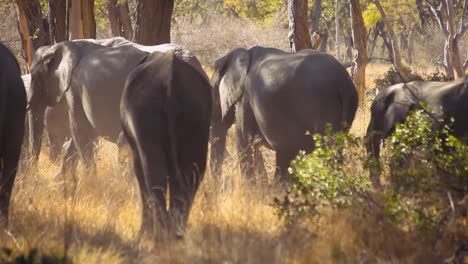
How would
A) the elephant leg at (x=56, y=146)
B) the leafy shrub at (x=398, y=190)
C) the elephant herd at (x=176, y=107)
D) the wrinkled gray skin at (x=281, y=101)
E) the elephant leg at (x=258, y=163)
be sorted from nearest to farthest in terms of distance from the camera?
the leafy shrub at (x=398, y=190) < the elephant herd at (x=176, y=107) < the wrinkled gray skin at (x=281, y=101) < the elephant leg at (x=258, y=163) < the elephant leg at (x=56, y=146)

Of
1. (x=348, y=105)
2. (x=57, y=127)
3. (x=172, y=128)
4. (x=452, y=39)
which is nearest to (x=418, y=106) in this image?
(x=348, y=105)

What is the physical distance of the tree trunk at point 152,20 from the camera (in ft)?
39.9

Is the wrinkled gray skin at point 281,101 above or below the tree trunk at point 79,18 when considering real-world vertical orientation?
below

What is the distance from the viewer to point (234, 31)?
3453cm

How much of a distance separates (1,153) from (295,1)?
7304 mm

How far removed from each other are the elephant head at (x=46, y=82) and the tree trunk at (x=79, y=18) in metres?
3.15

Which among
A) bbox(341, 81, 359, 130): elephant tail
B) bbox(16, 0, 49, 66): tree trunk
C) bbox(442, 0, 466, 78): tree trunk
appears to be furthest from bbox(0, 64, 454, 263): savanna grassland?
bbox(442, 0, 466, 78): tree trunk

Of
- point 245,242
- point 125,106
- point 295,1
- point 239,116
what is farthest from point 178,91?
point 295,1

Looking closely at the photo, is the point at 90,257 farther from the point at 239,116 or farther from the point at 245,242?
the point at 239,116

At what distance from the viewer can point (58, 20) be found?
579 inches

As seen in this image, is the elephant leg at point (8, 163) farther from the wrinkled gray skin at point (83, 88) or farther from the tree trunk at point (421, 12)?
the tree trunk at point (421, 12)

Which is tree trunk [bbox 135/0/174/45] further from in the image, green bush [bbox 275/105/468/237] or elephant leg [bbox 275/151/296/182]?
green bush [bbox 275/105/468/237]

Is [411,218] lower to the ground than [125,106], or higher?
lower

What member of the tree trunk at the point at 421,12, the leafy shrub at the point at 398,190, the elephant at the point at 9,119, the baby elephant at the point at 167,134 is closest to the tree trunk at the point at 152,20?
the elephant at the point at 9,119
